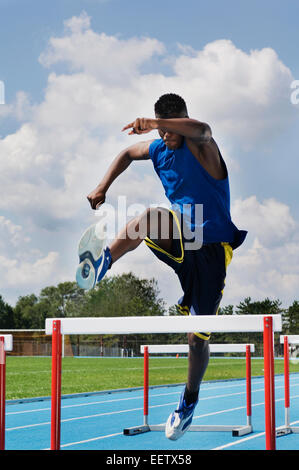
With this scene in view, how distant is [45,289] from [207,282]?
6098cm

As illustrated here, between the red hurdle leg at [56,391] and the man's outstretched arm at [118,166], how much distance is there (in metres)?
0.89

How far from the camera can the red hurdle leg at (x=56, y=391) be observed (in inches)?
111

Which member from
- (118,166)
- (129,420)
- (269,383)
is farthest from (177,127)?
(129,420)

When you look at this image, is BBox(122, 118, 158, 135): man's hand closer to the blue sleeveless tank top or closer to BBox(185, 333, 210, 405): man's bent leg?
the blue sleeveless tank top

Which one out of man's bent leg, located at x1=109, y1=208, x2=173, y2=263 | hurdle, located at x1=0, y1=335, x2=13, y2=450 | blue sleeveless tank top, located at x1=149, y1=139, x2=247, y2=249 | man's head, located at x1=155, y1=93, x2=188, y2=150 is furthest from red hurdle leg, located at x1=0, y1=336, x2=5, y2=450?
man's head, located at x1=155, y1=93, x2=188, y2=150

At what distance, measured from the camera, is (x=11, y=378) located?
48.2ft

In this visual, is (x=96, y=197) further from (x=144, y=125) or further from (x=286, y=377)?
(x=286, y=377)

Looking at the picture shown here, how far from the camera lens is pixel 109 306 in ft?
163

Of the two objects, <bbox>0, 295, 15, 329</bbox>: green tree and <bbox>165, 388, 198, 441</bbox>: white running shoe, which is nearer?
<bbox>165, 388, 198, 441</bbox>: white running shoe

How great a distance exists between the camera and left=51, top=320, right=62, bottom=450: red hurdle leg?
282 cm

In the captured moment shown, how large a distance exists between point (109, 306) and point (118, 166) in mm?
46613

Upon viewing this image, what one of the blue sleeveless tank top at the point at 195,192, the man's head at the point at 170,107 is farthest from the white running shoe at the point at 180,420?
the man's head at the point at 170,107

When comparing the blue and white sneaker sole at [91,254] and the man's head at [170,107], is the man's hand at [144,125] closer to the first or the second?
the man's head at [170,107]
